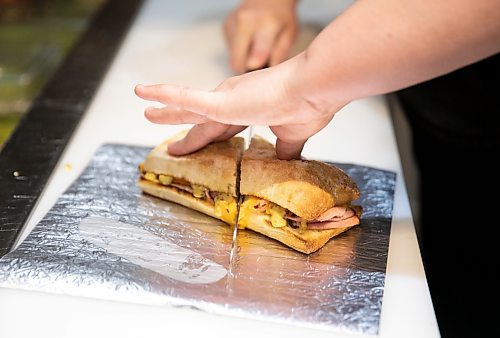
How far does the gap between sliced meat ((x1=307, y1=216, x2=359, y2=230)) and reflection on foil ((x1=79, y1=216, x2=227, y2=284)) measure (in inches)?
8.7

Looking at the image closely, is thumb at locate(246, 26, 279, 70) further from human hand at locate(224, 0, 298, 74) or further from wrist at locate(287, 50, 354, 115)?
wrist at locate(287, 50, 354, 115)

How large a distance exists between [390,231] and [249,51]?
94 cm

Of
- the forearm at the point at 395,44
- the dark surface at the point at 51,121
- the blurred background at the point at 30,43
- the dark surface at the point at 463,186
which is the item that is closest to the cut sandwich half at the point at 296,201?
the forearm at the point at 395,44

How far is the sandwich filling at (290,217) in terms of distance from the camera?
146 cm

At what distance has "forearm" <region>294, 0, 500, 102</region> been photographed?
1.14 meters

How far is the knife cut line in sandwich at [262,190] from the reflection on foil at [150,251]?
0.15 metres

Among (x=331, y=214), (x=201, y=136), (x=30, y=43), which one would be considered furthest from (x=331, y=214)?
(x=30, y=43)

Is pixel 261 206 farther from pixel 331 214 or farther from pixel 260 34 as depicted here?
pixel 260 34

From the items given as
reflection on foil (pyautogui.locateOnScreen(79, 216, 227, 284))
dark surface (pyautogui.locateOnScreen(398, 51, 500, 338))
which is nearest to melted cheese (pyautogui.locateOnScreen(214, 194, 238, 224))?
reflection on foil (pyautogui.locateOnScreen(79, 216, 227, 284))

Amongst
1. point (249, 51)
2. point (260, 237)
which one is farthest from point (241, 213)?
point (249, 51)

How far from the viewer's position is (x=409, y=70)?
120 centimetres

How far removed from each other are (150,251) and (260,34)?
1.05 metres

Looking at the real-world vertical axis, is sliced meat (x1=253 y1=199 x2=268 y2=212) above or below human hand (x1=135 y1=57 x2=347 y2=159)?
below

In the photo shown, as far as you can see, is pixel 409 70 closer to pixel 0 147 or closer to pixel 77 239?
pixel 77 239
